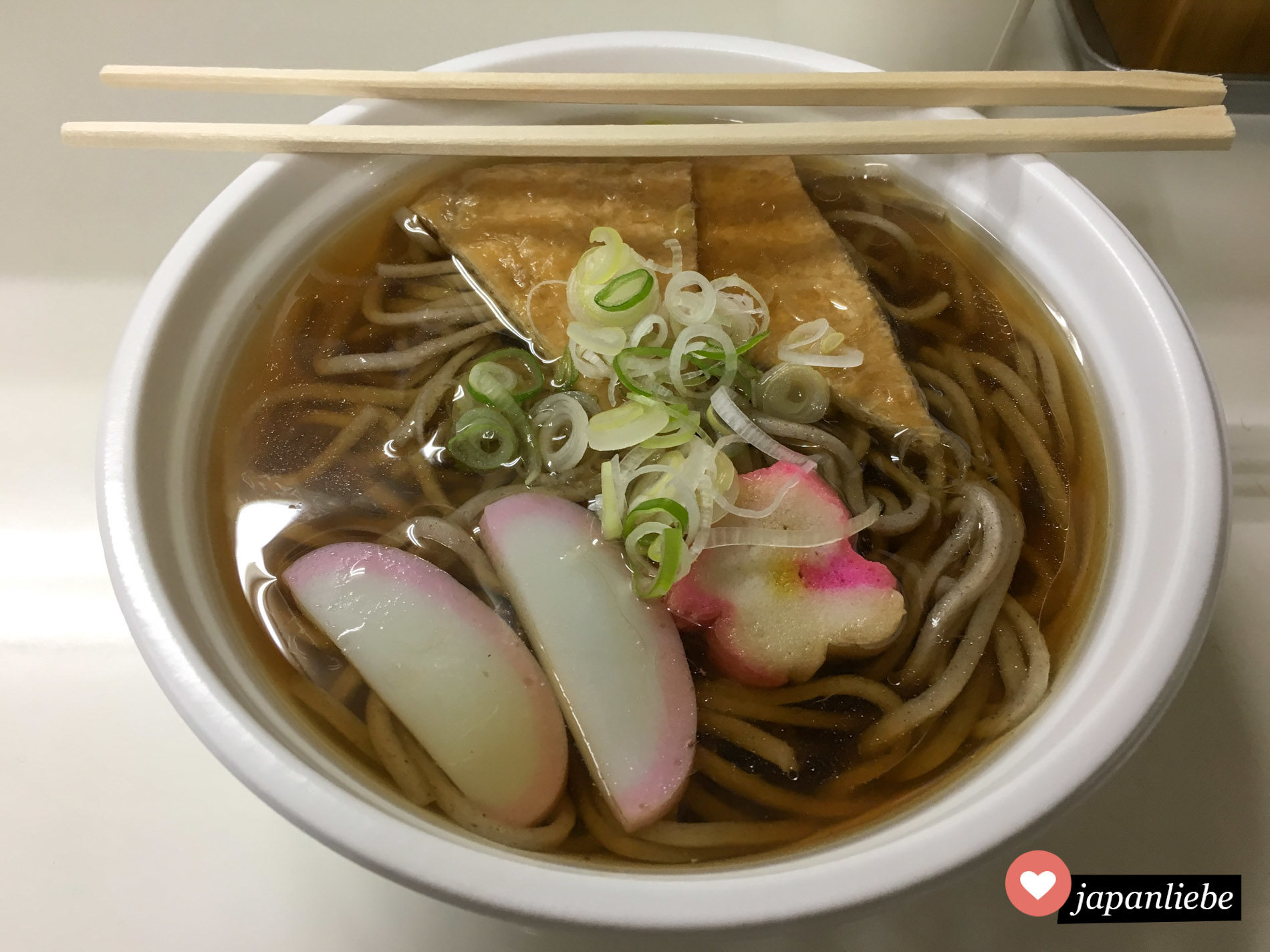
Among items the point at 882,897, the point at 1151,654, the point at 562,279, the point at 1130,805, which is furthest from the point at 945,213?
the point at 882,897

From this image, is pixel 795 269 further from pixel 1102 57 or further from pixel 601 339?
pixel 1102 57

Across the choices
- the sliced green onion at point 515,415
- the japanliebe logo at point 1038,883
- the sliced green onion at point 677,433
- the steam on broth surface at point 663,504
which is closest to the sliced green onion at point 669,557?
the steam on broth surface at point 663,504

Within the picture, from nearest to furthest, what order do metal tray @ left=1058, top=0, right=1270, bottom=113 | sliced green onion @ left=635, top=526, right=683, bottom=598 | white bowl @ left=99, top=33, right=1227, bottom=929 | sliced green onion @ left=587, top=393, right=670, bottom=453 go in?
white bowl @ left=99, top=33, right=1227, bottom=929
sliced green onion @ left=635, top=526, right=683, bottom=598
sliced green onion @ left=587, top=393, right=670, bottom=453
metal tray @ left=1058, top=0, right=1270, bottom=113

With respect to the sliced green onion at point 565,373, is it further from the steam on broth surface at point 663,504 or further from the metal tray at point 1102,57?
the metal tray at point 1102,57

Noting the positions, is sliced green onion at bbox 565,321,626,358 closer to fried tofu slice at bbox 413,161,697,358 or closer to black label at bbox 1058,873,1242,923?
fried tofu slice at bbox 413,161,697,358

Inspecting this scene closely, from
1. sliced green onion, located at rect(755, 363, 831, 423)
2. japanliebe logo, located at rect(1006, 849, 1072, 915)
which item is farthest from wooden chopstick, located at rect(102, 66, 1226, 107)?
japanliebe logo, located at rect(1006, 849, 1072, 915)

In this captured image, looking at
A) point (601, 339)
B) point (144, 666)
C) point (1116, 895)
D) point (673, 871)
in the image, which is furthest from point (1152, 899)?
point (144, 666)
